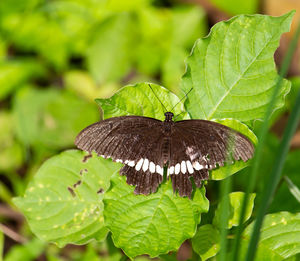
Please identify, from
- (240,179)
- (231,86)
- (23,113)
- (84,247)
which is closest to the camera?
(231,86)

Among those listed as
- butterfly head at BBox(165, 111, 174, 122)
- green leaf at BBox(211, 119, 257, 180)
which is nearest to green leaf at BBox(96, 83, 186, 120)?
butterfly head at BBox(165, 111, 174, 122)

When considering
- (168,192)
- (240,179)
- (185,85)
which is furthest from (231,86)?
(240,179)

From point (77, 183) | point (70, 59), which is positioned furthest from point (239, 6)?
point (77, 183)

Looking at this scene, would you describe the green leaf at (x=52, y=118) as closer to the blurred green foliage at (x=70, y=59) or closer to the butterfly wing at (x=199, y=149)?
the blurred green foliage at (x=70, y=59)

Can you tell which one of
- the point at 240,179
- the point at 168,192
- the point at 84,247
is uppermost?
the point at 168,192

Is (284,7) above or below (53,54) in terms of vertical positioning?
above

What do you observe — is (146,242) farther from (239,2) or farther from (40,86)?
(239,2)

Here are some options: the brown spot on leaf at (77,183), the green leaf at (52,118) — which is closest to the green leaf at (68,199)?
the brown spot on leaf at (77,183)
